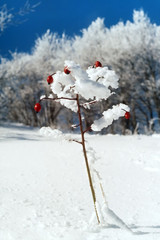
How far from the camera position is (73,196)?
2482mm

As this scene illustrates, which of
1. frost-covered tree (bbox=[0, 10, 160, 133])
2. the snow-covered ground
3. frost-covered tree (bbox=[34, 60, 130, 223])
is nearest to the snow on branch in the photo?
frost-covered tree (bbox=[34, 60, 130, 223])

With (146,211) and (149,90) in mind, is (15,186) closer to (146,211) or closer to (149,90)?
(146,211)

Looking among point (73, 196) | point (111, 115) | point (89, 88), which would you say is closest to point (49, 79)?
point (89, 88)

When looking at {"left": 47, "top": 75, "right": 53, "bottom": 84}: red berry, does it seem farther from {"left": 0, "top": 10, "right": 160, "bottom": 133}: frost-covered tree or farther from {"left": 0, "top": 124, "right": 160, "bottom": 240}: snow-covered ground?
{"left": 0, "top": 10, "right": 160, "bottom": 133}: frost-covered tree

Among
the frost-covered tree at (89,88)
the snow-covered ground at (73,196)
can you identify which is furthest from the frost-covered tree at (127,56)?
the frost-covered tree at (89,88)

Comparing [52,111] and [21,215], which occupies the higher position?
[52,111]

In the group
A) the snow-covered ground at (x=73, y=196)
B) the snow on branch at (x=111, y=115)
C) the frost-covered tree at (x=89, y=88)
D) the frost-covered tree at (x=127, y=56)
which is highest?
the frost-covered tree at (x=127, y=56)

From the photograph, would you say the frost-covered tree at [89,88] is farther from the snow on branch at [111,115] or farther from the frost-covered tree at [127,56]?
the frost-covered tree at [127,56]

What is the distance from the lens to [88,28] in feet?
56.7

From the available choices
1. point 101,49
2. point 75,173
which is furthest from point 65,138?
point 101,49

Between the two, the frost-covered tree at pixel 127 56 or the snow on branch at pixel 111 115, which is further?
the frost-covered tree at pixel 127 56

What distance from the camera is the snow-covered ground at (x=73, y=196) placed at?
5.21 feet

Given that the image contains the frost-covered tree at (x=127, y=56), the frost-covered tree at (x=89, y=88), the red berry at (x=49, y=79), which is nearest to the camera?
the frost-covered tree at (x=89, y=88)

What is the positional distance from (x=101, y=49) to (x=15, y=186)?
1481 cm
